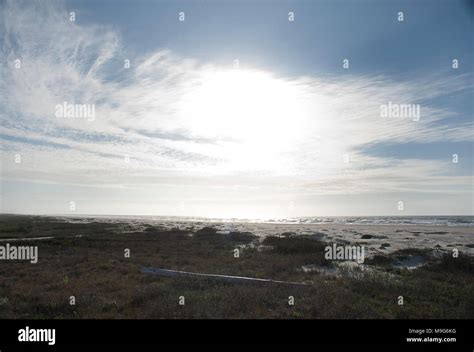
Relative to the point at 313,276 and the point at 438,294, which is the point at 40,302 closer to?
the point at 313,276

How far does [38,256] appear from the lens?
2383cm

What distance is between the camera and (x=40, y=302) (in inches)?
486

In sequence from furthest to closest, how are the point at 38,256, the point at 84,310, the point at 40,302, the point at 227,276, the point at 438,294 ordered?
the point at 38,256 → the point at 227,276 → the point at 438,294 → the point at 40,302 → the point at 84,310

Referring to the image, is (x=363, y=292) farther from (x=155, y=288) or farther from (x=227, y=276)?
(x=155, y=288)
